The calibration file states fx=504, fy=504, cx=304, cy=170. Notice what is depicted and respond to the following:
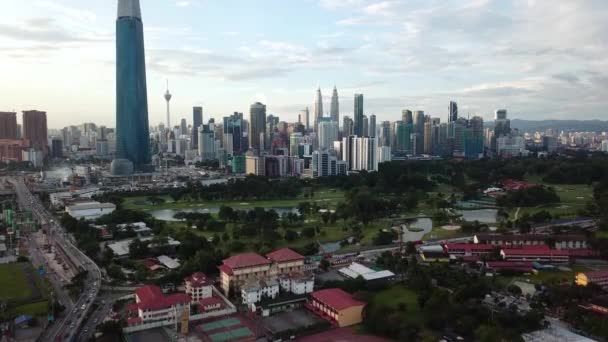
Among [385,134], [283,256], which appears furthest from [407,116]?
[283,256]

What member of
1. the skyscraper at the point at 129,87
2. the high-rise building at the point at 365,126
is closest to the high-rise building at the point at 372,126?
the high-rise building at the point at 365,126

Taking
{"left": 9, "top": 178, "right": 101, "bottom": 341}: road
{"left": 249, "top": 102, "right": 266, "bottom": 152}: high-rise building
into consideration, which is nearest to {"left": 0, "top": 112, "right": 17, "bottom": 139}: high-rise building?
{"left": 249, "top": 102, "right": 266, "bottom": 152}: high-rise building

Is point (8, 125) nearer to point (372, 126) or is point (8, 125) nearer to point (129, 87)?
point (129, 87)

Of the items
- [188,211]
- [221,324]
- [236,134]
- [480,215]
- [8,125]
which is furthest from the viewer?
[236,134]

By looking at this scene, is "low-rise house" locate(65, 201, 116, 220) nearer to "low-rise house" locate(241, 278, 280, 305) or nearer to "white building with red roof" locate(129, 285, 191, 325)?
"white building with red roof" locate(129, 285, 191, 325)

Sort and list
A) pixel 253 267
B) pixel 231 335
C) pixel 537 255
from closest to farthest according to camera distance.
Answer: pixel 231 335 → pixel 253 267 → pixel 537 255

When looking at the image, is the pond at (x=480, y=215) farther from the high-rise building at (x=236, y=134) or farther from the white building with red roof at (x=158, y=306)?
the high-rise building at (x=236, y=134)

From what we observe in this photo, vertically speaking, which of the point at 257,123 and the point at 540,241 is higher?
the point at 257,123
